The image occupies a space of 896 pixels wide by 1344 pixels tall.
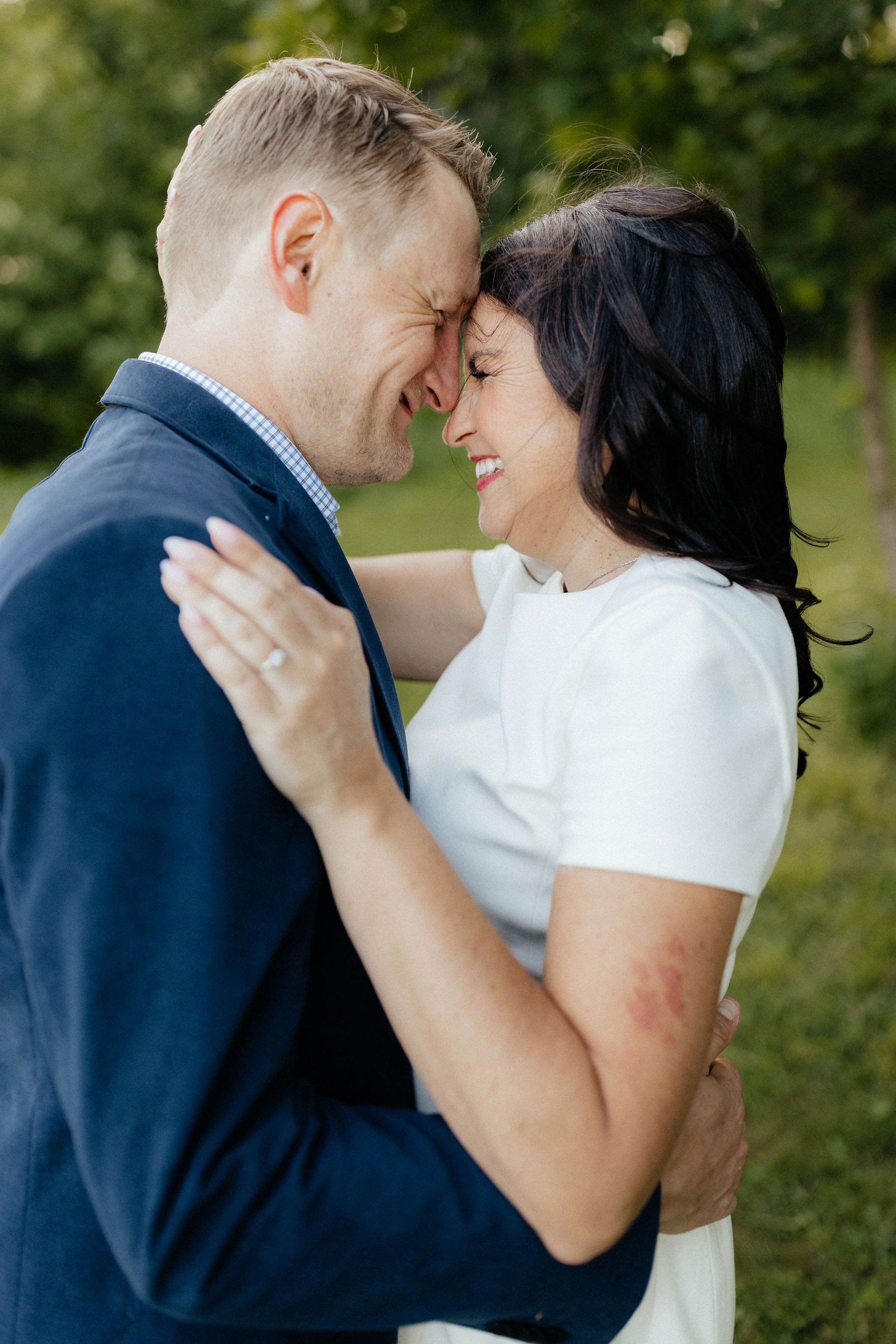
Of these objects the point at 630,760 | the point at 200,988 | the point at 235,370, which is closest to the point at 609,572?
the point at 630,760

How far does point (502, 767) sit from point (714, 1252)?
2.74ft

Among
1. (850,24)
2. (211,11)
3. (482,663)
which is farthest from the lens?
(211,11)

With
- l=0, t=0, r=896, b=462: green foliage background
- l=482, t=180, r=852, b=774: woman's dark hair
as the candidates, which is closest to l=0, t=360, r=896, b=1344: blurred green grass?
l=482, t=180, r=852, b=774: woman's dark hair

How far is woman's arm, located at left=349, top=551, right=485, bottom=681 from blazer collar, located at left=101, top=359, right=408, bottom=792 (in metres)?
0.92

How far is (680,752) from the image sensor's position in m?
1.32

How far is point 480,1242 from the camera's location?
49.3 inches

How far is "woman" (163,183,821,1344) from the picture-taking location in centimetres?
122

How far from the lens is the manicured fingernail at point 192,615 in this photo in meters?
1.14

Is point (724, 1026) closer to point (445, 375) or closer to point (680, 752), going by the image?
point (680, 752)

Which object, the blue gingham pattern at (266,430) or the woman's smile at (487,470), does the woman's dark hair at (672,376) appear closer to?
the woman's smile at (487,470)

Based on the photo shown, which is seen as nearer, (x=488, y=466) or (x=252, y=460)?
(x=252, y=460)

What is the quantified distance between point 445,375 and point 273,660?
98cm

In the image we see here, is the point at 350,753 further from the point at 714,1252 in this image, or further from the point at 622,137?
the point at 622,137

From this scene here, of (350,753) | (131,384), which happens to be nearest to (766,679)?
(350,753)
